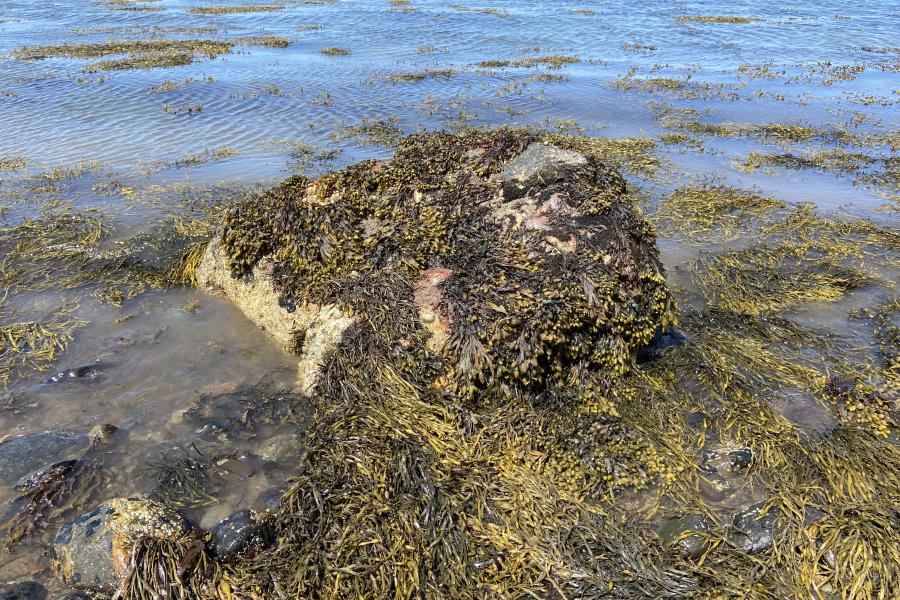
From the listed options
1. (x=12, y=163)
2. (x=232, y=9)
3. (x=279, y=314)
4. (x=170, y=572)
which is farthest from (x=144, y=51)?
(x=170, y=572)

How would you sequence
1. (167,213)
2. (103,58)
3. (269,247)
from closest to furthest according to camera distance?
(269,247)
(167,213)
(103,58)

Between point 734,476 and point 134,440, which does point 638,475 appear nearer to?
point 734,476

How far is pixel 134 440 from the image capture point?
4.88 m

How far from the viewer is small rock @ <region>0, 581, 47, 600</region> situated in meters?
3.57

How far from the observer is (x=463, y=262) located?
552cm

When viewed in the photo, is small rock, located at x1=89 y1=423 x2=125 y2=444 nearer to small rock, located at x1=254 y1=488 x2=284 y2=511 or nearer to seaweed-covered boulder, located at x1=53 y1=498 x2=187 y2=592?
seaweed-covered boulder, located at x1=53 y1=498 x2=187 y2=592

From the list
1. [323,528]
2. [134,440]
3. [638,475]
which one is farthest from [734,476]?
[134,440]

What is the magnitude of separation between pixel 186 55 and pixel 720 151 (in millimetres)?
17058

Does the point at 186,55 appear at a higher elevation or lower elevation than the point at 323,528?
higher

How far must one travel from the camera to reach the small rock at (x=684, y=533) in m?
3.94

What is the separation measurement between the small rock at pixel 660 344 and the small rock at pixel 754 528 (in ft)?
6.06

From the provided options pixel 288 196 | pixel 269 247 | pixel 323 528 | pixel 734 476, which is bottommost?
pixel 734 476

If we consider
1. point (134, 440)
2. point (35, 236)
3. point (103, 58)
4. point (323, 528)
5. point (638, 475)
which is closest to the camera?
point (323, 528)

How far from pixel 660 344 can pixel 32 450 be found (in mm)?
6053
